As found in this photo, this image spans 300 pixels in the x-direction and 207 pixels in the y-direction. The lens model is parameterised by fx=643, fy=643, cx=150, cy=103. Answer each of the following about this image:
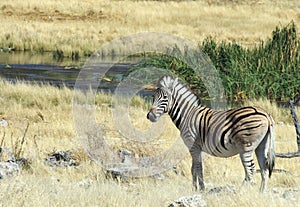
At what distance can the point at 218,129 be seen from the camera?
7.53 m

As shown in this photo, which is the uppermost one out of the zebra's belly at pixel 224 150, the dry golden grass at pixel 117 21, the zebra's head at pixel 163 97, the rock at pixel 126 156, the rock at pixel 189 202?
the dry golden grass at pixel 117 21

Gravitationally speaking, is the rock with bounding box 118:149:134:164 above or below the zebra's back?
below

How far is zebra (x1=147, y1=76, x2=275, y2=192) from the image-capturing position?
7281 millimetres

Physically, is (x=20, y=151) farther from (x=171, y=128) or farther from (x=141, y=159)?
(x=171, y=128)

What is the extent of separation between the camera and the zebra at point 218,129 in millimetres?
7281

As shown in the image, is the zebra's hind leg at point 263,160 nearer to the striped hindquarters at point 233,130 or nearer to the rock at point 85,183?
the striped hindquarters at point 233,130

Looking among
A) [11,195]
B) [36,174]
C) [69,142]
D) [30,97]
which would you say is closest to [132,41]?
[30,97]

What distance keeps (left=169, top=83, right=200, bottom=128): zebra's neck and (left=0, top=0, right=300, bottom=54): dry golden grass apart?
2604 centimetres

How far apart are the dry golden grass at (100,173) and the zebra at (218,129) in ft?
1.09

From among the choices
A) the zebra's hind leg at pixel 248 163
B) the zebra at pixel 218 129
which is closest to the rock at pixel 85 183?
the zebra at pixel 218 129

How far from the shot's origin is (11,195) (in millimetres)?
6137

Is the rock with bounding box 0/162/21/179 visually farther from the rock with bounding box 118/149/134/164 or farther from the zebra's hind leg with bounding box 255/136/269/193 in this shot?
the zebra's hind leg with bounding box 255/136/269/193

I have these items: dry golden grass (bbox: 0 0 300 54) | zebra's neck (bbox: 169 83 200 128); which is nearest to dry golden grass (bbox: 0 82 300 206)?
zebra's neck (bbox: 169 83 200 128)

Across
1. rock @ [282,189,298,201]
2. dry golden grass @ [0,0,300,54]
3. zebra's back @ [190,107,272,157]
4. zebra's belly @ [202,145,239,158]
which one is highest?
dry golden grass @ [0,0,300,54]
